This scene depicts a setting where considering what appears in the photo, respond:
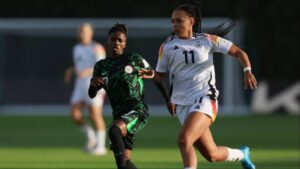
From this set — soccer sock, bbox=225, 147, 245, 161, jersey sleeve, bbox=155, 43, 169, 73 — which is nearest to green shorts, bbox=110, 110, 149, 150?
jersey sleeve, bbox=155, 43, 169, 73

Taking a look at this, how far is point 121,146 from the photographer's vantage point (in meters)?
11.9

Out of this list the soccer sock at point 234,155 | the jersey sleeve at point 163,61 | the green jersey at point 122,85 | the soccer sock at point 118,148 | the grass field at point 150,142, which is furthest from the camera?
the grass field at point 150,142

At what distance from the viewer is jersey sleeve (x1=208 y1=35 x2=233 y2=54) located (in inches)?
469

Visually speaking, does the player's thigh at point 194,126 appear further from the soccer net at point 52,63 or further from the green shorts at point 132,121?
the soccer net at point 52,63

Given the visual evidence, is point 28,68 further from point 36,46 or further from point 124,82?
point 124,82

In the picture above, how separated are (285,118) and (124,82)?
1728cm

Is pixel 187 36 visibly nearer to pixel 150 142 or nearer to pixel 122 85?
pixel 122 85

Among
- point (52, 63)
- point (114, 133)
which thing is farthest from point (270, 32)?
point (114, 133)

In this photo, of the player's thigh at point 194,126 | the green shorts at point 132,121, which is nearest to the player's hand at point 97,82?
the green shorts at point 132,121

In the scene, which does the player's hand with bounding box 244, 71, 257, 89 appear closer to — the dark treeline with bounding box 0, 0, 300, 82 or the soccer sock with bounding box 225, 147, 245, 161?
the soccer sock with bounding box 225, 147, 245, 161

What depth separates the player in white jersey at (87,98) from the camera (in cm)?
1889

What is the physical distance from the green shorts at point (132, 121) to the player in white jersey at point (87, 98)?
6307 millimetres

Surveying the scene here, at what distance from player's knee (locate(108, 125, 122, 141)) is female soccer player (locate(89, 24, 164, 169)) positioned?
0.20 ft

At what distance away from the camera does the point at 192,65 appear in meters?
12.0
